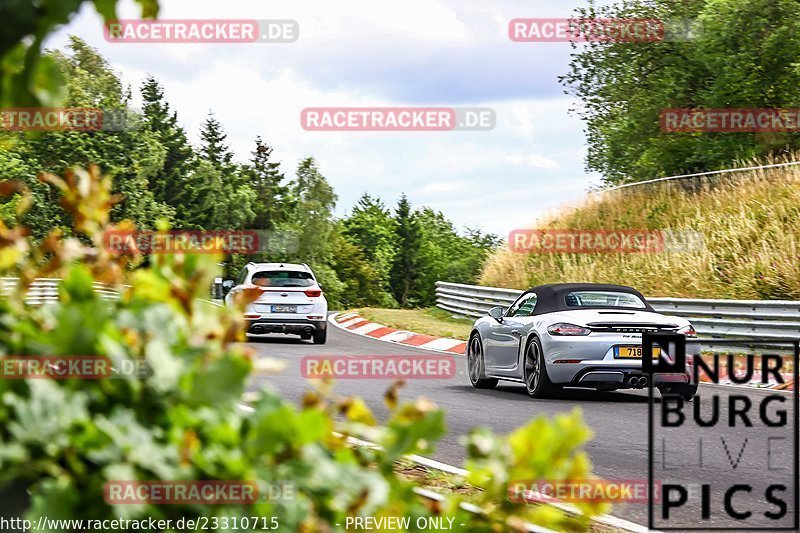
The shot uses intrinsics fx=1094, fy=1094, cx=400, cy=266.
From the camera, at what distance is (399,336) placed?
84.4 ft

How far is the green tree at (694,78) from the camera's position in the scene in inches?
1273

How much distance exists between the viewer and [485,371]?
14.2m

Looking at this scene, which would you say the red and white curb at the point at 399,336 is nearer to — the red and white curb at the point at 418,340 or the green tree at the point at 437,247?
the red and white curb at the point at 418,340

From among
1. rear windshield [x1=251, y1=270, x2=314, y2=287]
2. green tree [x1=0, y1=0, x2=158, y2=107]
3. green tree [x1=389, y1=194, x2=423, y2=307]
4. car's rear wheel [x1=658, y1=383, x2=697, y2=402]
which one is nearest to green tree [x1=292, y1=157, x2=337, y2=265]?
green tree [x1=389, y1=194, x2=423, y2=307]

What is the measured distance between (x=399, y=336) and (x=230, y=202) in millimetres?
69864

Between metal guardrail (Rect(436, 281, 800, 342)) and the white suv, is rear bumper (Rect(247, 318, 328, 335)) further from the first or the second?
metal guardrail (Rect(436, 281, 800, 342))

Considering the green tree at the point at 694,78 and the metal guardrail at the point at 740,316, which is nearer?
the metal guardrail at the point at 740,316

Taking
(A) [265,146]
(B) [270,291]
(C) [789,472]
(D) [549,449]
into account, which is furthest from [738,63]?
(A) [265,146]

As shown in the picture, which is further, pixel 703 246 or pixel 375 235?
pixel 375 235

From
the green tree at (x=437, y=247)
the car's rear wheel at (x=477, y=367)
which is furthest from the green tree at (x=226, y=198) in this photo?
the car's rear wheel at (x=477, y=367)

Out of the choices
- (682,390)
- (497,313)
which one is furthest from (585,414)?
(497,313)

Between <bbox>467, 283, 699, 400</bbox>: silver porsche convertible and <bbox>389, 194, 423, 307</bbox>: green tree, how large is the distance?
119 meters

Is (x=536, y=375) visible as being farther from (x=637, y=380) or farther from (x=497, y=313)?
(x=637, y=380)

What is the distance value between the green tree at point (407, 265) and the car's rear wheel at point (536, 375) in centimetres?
11927
